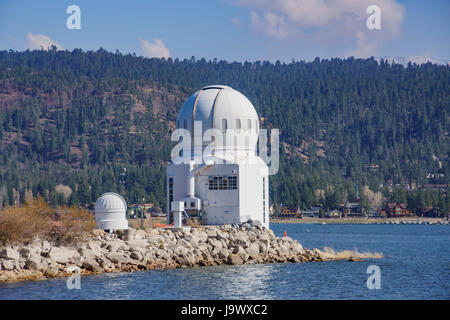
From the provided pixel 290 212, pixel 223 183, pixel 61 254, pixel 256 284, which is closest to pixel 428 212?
pixel 290 212

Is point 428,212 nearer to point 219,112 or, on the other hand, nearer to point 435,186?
point 435,186

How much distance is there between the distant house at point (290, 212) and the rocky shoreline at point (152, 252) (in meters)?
104

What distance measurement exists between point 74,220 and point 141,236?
164 inches

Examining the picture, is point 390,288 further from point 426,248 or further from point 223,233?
point 426,248

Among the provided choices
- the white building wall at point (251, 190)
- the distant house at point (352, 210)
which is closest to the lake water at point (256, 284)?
the white building wall at point (251, 190)

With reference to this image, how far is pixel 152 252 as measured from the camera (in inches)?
1575

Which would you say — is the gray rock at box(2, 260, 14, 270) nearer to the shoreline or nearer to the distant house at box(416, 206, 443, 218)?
the shoreline

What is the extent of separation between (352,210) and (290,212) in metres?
12.6

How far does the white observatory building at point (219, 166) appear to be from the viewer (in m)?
48.2

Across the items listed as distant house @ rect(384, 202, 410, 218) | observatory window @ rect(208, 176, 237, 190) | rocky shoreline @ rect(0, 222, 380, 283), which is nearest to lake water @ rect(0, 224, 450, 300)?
rocky shoreline @ rect(0, 222, 380, 283)

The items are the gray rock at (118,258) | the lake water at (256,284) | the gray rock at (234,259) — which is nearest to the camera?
the lake water at (256,284)

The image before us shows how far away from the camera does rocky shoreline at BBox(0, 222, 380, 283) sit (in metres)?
34.7

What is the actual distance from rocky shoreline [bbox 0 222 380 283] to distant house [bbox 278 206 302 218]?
340 feet

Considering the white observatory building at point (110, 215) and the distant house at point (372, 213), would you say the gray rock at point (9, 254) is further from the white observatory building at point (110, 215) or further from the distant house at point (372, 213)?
the distant house at point (372, 213)
